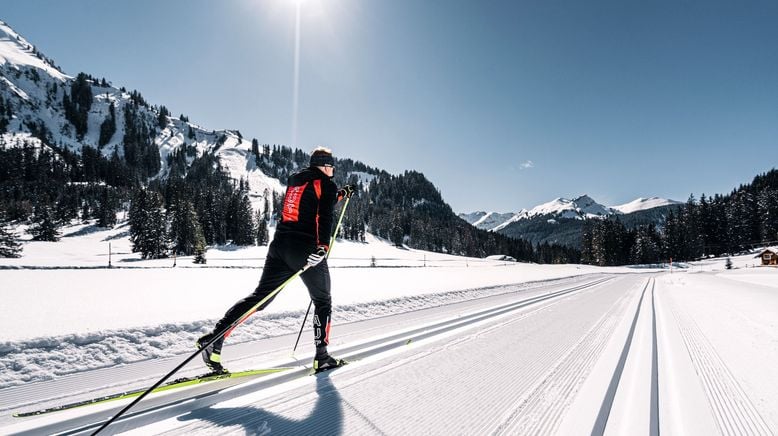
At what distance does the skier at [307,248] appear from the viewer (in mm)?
3211

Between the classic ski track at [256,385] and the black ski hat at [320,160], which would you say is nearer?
the classic ski track at [256,385]

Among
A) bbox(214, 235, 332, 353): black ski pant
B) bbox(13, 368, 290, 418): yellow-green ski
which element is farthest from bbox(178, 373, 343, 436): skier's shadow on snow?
bbox(214, 235, 332, 353): black ski pant

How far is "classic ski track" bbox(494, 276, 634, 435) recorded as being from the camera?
2158 millimetres

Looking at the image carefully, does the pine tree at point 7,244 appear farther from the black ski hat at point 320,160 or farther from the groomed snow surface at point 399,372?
the black ski hat at point 320,160

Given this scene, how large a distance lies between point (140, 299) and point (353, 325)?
401 cm

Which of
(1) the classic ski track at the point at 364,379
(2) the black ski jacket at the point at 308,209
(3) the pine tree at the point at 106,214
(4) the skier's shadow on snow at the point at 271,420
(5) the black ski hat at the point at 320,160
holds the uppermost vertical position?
(3) the pine tree at the point at 106,214

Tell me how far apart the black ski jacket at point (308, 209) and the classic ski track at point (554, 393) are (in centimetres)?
219

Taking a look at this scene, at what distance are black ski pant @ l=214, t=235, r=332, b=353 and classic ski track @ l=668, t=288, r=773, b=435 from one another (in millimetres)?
3198

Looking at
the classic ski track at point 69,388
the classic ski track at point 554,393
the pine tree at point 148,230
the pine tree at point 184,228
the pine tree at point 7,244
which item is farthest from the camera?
the pine tree at point 184,228

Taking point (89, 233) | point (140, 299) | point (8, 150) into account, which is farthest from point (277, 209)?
point (140, 299)

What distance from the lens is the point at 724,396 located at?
2607mm

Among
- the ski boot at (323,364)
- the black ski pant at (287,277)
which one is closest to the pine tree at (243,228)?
the black ski pant at (287,277)

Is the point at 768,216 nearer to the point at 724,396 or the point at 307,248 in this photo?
the point at 724,396

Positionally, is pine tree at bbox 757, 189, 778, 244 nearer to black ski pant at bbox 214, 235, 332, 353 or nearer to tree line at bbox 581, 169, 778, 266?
tree line at bbox 581, 169, 778, 266
